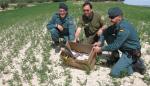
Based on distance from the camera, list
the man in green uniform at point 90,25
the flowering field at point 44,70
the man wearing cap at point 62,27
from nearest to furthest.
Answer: the flowering field at point 44,70
the man in green uniform at point 90,25
the man wearing cap at point 62,27

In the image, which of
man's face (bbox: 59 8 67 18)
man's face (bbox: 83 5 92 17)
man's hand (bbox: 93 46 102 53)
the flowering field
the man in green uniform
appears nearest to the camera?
the flowering field

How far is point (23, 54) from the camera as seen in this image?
11.9m

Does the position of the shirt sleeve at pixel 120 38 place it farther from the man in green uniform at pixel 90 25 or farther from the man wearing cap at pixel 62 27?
the man wearing cap at pixel 62 27

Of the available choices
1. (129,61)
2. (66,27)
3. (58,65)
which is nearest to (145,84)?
(129,61)

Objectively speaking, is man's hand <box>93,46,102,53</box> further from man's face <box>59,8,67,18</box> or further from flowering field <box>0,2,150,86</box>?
man's face <box>59,8,67,18</box>

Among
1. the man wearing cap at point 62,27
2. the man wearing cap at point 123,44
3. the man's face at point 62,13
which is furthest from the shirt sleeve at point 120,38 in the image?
the man's face at point 62,13

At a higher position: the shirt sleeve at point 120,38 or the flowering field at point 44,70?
the shirt sleeve at point 120,38

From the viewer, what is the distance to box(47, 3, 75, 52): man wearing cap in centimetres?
1131

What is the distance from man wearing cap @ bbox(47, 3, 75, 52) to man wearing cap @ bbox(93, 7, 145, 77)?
200 centimetres

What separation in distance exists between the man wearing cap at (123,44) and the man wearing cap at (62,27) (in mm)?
2005

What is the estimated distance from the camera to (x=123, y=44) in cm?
923

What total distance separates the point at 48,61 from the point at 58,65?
46 cm

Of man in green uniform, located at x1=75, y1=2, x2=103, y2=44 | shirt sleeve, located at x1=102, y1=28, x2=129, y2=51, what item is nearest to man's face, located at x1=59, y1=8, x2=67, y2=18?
man in green uniform, located at x1=75, y1=2, x2=103, y2=44

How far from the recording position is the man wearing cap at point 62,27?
11.3m
